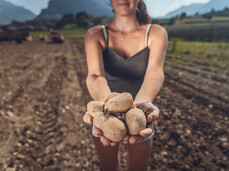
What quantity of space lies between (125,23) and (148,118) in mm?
978

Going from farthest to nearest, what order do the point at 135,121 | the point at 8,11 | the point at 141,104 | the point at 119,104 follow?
1. the point at 8,11
2. the point at 141,104
3. the point at 119,104
4. the point at 135,121

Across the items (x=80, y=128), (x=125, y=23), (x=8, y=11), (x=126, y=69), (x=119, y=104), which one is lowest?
(x=80, y=128)

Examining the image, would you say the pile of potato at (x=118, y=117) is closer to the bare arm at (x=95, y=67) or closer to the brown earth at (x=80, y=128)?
the bare arm at (x=95, y=67)

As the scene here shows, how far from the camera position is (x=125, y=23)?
168 cm

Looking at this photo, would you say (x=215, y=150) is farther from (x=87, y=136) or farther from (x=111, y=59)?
(x=111, y=59)

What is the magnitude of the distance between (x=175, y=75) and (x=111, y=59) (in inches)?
236

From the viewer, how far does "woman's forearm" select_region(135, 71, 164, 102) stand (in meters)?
1.52

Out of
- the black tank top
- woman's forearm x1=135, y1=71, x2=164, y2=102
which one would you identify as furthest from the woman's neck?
woman's forearm x1=135, y1=71, x2=164, y2=102

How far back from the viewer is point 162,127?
357 centimetres

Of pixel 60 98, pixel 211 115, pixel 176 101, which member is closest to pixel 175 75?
pixel 176 101

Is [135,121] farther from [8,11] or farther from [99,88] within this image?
[8,11]

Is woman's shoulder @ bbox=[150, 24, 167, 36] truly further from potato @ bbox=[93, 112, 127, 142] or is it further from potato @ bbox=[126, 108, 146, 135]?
potato @ bbox=[93, 112, 127, 142]

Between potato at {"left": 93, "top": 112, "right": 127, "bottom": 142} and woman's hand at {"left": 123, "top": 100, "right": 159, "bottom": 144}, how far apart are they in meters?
0.07

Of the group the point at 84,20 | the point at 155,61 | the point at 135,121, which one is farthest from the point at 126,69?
the point at 84,20
